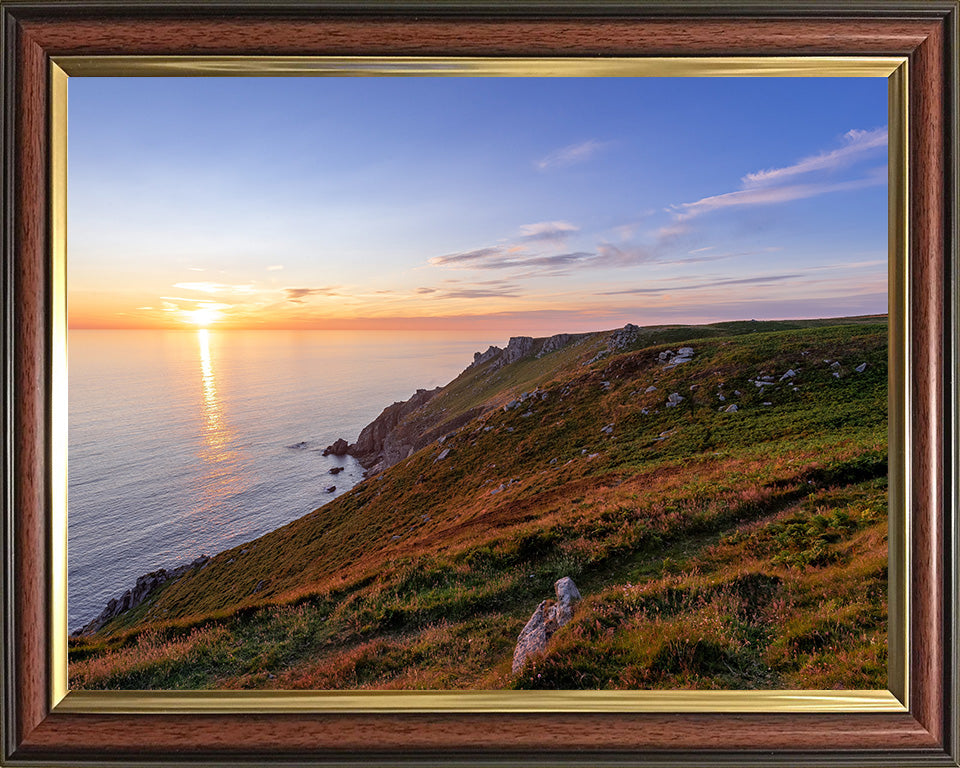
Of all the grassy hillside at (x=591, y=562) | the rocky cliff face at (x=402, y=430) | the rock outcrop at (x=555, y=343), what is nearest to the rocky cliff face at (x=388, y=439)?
the rocky cliff face at (x=402, y=430)

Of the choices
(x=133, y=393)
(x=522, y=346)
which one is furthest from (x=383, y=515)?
(x=133, y=393)

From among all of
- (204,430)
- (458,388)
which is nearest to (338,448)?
(204,430)

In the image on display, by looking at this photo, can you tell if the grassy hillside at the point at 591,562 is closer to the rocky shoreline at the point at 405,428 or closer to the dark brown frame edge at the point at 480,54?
the rocky shoreline at the point at 405,428

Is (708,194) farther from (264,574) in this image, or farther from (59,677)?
(59,677)

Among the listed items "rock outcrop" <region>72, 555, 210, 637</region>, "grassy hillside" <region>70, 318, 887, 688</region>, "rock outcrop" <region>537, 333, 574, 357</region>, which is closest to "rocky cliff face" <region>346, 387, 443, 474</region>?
"grassy hillside" <region>70, 318, 887, 688</region>

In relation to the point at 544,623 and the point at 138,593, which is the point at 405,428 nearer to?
the point at 544,623

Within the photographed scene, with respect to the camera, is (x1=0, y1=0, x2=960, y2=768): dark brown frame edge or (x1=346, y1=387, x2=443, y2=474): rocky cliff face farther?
(x1=346, y1=387, x2=443, y2=474): rocky cliff face

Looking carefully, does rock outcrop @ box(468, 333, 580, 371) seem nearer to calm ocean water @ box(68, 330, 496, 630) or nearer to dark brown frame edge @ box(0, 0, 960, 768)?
calm ocean water @ box(68, 330, 496, 630)
